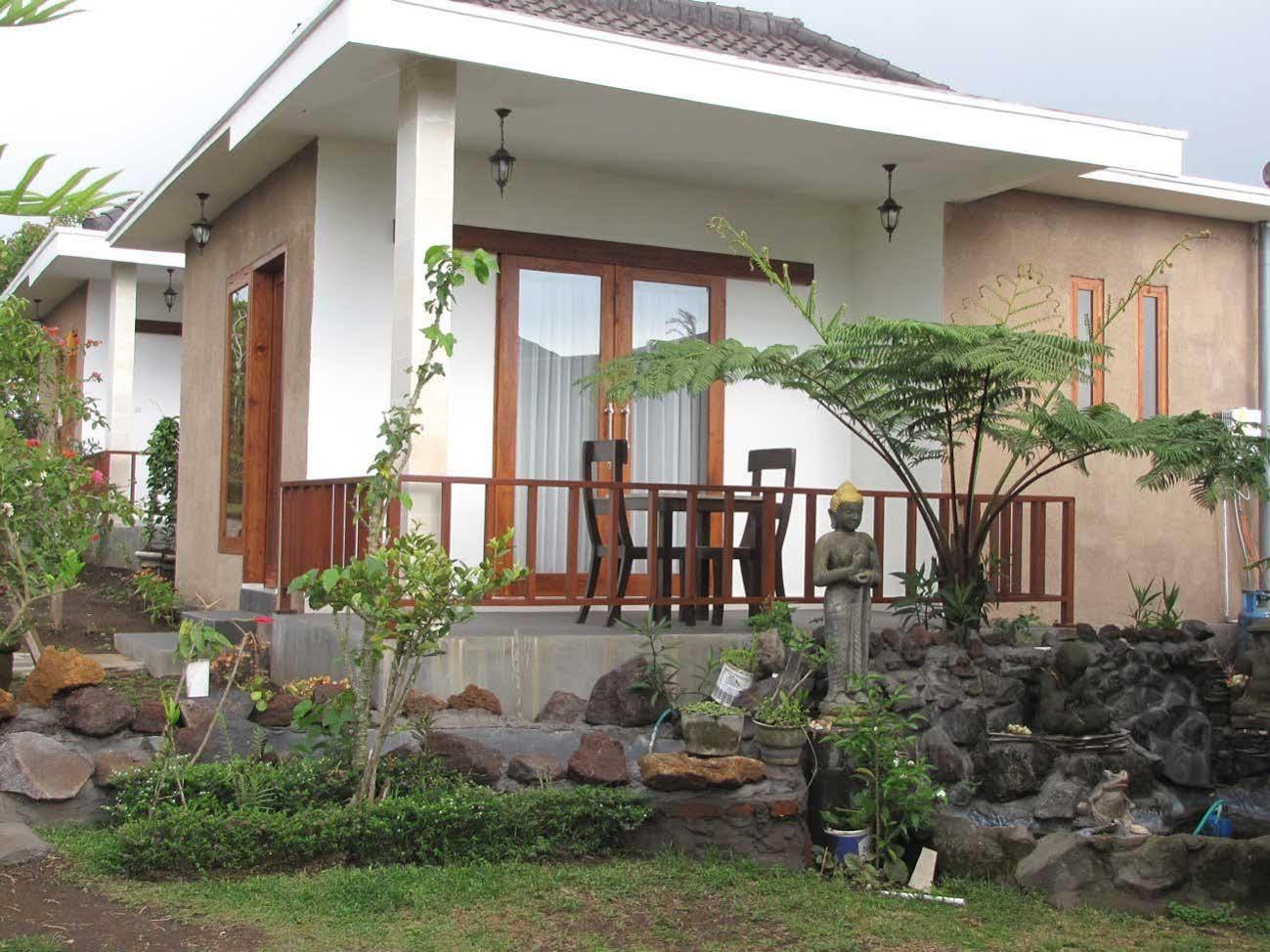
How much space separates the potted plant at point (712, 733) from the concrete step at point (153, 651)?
2988 mm

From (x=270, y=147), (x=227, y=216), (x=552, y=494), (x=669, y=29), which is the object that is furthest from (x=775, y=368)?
(x=227, y=216)

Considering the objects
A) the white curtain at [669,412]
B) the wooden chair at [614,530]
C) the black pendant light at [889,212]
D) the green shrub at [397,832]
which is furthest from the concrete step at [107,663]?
the black pendant light at [889,212]

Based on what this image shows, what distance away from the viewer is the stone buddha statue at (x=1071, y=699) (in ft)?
23.2

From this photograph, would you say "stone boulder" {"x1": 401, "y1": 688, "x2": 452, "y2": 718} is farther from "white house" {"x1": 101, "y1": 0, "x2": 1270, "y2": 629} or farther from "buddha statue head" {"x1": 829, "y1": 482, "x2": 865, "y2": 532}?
"buddha statue head" {"x1": 829, "y1": 482, "x2": 865, "y2": 532}

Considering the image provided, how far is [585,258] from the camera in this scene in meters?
9.45

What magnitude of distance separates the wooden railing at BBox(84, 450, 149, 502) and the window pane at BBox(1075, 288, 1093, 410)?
9.40 m

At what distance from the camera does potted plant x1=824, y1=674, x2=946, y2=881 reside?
223 inches

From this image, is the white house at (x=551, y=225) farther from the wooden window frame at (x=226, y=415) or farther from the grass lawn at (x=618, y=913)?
the grass lawn at (x=618, y=913)

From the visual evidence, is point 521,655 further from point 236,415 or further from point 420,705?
point 236,415

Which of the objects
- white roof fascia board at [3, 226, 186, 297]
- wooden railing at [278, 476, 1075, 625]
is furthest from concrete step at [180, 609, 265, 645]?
white roof fascia board at [3, 226, 186, 297]

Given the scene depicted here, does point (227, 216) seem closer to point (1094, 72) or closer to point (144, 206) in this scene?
point (144, 206)

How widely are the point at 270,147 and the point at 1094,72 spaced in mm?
12597

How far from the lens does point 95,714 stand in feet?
19.9

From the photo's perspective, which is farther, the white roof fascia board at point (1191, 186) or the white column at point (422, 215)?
the white roof fascia board at point (1191, 186)
